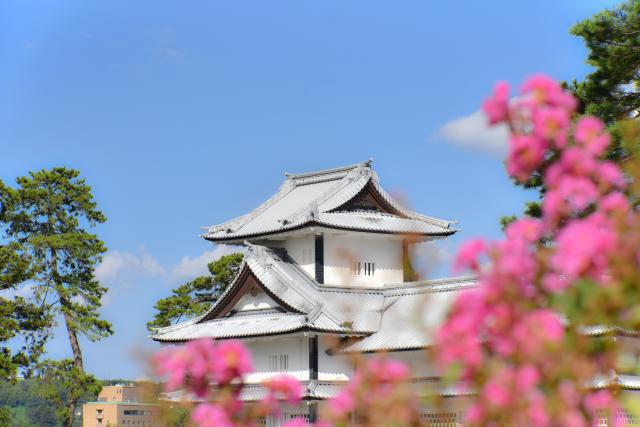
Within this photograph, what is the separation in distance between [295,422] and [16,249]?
36783 millimetres

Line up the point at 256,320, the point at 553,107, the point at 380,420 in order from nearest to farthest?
the point at 553,107
the point at 380,420
the point at 256,320

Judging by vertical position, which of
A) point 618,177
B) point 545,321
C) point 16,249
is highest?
point 16,249

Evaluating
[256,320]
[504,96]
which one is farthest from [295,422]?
[256,320]

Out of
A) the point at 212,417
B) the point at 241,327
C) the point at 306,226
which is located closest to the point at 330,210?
the point at 306,226

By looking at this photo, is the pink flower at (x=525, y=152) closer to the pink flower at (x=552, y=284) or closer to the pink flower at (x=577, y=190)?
the pink flower at (x=577, y=190)

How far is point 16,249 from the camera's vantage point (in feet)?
127

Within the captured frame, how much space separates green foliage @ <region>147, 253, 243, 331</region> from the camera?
131ft

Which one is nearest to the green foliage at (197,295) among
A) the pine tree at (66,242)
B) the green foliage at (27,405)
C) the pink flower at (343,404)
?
the pine tree at (66,242)

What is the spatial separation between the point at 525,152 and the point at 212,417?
1409mm

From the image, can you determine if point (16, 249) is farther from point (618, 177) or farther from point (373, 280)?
point (618, 177)

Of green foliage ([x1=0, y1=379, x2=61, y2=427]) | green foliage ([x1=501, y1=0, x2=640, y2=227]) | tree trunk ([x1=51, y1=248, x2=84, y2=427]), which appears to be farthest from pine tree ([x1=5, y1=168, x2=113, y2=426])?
green foliage ([x1=0, y1=379, x2=61, y2=427])

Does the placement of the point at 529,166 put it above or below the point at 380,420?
above

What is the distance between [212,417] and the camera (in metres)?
3.38

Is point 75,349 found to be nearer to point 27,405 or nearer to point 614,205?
point 614,205
